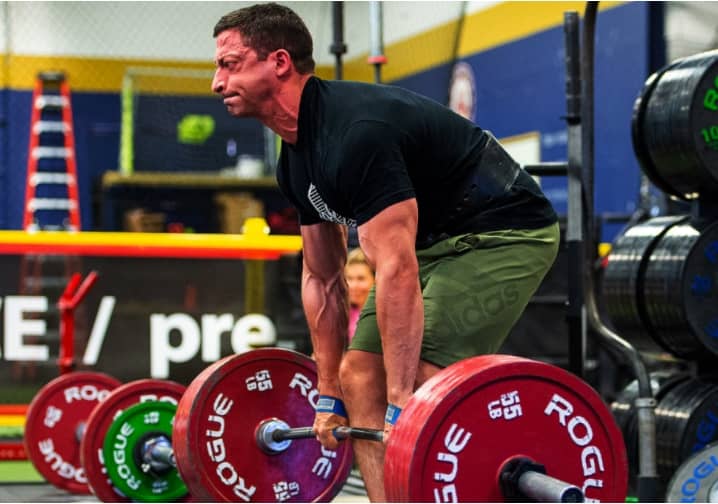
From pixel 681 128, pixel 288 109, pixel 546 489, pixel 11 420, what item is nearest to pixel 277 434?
pixel 288 109

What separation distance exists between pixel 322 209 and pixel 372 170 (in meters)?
0.27

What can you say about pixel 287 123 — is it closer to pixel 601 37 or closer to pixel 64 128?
pixel 601 37

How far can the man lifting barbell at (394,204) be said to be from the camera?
86.4 inches

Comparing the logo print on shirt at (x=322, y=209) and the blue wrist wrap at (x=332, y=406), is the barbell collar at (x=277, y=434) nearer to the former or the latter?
Result: the blue wrist wrap at (x=332, y=406)

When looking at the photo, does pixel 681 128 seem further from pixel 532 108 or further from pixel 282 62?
pixel 532 108


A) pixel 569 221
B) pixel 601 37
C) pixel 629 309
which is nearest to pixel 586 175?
pixel 569 221

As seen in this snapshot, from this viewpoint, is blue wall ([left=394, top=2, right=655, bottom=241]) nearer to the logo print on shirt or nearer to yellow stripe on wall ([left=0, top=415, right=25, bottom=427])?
yellow stripe on wall ([left=0, top=415, right=25, bottom=427])

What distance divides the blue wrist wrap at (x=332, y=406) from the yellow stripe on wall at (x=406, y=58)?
4740 mm

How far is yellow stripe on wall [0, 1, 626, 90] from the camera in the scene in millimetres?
7883

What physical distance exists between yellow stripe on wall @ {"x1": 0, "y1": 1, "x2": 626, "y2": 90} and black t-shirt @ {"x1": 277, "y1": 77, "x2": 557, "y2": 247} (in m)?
4.69

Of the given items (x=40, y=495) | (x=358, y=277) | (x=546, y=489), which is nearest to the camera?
(x=546, y=489)

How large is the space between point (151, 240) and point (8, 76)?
480 cm

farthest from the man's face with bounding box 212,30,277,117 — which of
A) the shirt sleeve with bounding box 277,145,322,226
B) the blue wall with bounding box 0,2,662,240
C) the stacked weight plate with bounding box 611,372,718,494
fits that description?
the blue wall with bounding box 0,2,662,240

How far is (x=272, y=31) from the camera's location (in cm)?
237
